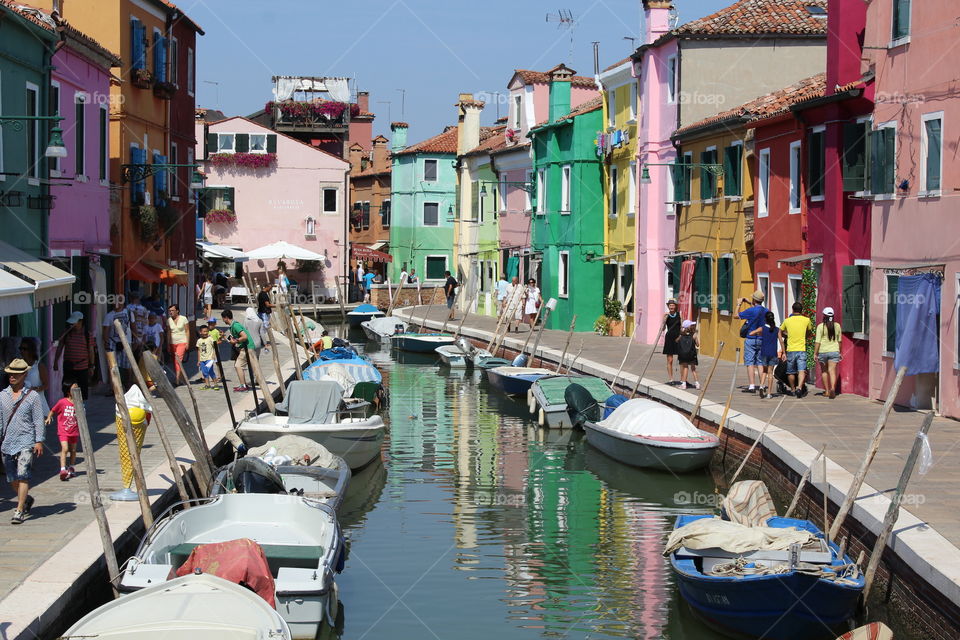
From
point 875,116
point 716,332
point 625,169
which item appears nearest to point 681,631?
point 875,116

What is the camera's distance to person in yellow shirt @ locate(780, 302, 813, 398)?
72.5ft

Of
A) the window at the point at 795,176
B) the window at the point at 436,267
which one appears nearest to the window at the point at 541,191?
the window at the point at 795,176

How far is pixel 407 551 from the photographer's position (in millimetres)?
15125

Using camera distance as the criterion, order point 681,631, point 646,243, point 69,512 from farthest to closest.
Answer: point 646,243 < point 69,512 < point 681,631

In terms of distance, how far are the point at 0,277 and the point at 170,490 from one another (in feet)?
11.4

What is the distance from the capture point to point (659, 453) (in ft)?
63.6

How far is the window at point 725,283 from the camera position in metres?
30.0

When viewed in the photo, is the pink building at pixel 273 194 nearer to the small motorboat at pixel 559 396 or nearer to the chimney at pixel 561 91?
the chimney at pixel 561 91

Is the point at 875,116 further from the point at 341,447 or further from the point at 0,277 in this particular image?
the point at 0,277

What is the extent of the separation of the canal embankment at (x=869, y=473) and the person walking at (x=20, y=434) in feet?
27.2

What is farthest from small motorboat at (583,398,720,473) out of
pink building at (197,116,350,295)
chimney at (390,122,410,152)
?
chimney at (390,122,410,152)

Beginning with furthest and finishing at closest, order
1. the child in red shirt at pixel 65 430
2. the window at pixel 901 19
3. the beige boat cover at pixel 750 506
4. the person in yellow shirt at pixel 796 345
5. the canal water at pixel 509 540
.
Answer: the person in yellow shirt at pixel 796 345 → the window at pixel 901 19 → the child in red shirt at pixel 65 430 → the beige boat cover at pixel 750 506 → the canal water at pixel 509 540

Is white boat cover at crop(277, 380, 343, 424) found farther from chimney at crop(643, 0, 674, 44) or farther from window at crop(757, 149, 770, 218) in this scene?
chimney at crop(643, 0, 674, 44)

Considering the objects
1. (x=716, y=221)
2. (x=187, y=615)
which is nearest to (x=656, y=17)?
(x=716, y=221)
